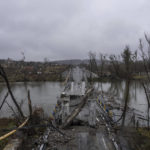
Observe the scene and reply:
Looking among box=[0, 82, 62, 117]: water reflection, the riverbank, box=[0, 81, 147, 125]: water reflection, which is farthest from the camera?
box=[0, 81, 147, 125]: water reflection

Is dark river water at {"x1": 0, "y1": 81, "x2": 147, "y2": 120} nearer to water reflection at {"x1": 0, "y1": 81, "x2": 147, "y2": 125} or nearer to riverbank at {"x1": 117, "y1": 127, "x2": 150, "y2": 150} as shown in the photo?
water reflection at {"x1": 0, "y1": 81, "x2": 147, "y2": 125}

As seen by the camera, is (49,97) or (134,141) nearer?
(134,141)

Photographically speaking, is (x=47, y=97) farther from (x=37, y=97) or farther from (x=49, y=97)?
(x=37, y=97)

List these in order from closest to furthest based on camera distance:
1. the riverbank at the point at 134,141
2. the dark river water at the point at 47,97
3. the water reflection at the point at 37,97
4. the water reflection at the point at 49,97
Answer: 1. the riverbank at the point at 134,141
2. the water reflection at the point at 37,97
3. the dark river water at the point at 47,97
4. the water reflection at the point at 49,97

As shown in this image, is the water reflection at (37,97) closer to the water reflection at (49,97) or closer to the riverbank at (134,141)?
the water reflection at (49,97)

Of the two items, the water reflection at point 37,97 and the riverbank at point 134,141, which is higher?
the riverbank at point 134,141

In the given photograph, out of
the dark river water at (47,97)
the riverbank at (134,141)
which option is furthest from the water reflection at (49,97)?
the riverbank at (134,141)

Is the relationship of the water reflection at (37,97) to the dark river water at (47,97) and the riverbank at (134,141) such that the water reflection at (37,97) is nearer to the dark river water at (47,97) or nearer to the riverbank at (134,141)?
the dark river water at (47,97)

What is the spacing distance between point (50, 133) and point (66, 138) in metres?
1.09

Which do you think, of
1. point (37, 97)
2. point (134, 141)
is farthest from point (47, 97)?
point (134, 141)

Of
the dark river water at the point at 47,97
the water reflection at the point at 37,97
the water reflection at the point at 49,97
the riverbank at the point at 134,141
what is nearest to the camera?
the riverbank at the point at 134,141

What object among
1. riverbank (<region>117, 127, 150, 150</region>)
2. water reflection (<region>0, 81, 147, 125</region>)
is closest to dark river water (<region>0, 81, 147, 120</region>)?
water reflection (<region>0, 81, 147, 125</region>)

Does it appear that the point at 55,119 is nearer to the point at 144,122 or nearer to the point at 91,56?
the point at 144,122

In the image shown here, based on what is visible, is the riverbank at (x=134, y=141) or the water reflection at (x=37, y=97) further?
the water reflection at (x=37, y=97)
